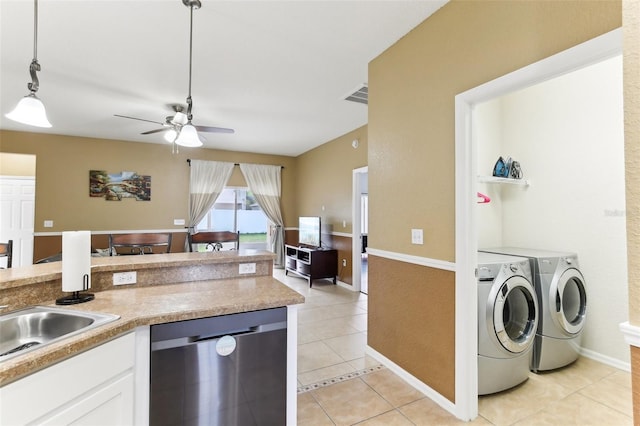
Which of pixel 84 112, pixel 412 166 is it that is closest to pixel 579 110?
pixel 412 166

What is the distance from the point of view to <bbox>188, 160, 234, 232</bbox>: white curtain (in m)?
6.21

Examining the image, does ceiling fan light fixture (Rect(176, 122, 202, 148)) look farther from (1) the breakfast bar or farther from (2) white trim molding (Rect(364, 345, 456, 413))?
(2) white trim molding (Rect(364, 345, 456, 413))

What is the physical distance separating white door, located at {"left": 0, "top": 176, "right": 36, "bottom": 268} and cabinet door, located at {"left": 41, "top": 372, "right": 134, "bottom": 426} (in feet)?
19.0

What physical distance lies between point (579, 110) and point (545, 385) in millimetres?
2450

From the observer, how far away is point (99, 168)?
5.56m

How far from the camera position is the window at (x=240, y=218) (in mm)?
6691

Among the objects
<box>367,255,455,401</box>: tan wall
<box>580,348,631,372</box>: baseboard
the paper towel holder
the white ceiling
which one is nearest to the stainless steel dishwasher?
the paper towel holder

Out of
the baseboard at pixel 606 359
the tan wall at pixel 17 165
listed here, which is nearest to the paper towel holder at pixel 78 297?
the baseboard at pixel 606 359

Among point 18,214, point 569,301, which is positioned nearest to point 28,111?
point 569,301

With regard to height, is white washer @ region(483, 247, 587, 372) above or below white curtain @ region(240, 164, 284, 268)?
below

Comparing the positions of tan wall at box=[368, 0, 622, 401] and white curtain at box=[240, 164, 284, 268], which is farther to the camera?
white curtain at box=[240, 164, 284, 268]

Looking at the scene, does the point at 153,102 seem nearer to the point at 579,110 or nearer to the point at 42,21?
the point at 42,21

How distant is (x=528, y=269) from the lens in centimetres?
233

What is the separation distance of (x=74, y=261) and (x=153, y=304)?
16.9 inches
